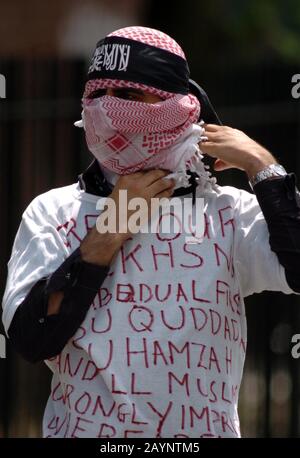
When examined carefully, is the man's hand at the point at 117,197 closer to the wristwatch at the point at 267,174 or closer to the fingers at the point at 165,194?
the fingers at the point at 165,194

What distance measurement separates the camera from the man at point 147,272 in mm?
3475

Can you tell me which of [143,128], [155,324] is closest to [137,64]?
[143,128]

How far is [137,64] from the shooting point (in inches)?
138

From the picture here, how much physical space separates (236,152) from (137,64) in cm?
39

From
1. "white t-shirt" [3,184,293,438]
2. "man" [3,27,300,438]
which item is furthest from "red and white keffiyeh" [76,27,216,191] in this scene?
"white t-shirt" [3,184,293,438]

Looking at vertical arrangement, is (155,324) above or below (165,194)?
below

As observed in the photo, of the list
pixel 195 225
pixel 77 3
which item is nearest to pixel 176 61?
pixel 195 225

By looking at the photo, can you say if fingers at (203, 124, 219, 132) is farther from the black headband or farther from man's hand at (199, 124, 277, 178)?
the black headband

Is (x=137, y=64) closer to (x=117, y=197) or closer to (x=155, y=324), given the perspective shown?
(x=117, y=197)

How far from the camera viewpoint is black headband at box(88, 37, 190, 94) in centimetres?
352

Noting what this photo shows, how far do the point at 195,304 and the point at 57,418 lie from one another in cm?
54

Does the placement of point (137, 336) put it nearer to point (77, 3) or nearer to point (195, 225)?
point (195, 225)

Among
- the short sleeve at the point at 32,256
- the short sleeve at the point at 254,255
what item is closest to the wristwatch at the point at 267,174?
the short sleeve at the point at 254,255

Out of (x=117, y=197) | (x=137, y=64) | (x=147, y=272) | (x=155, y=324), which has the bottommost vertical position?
(x=155, y=324)
